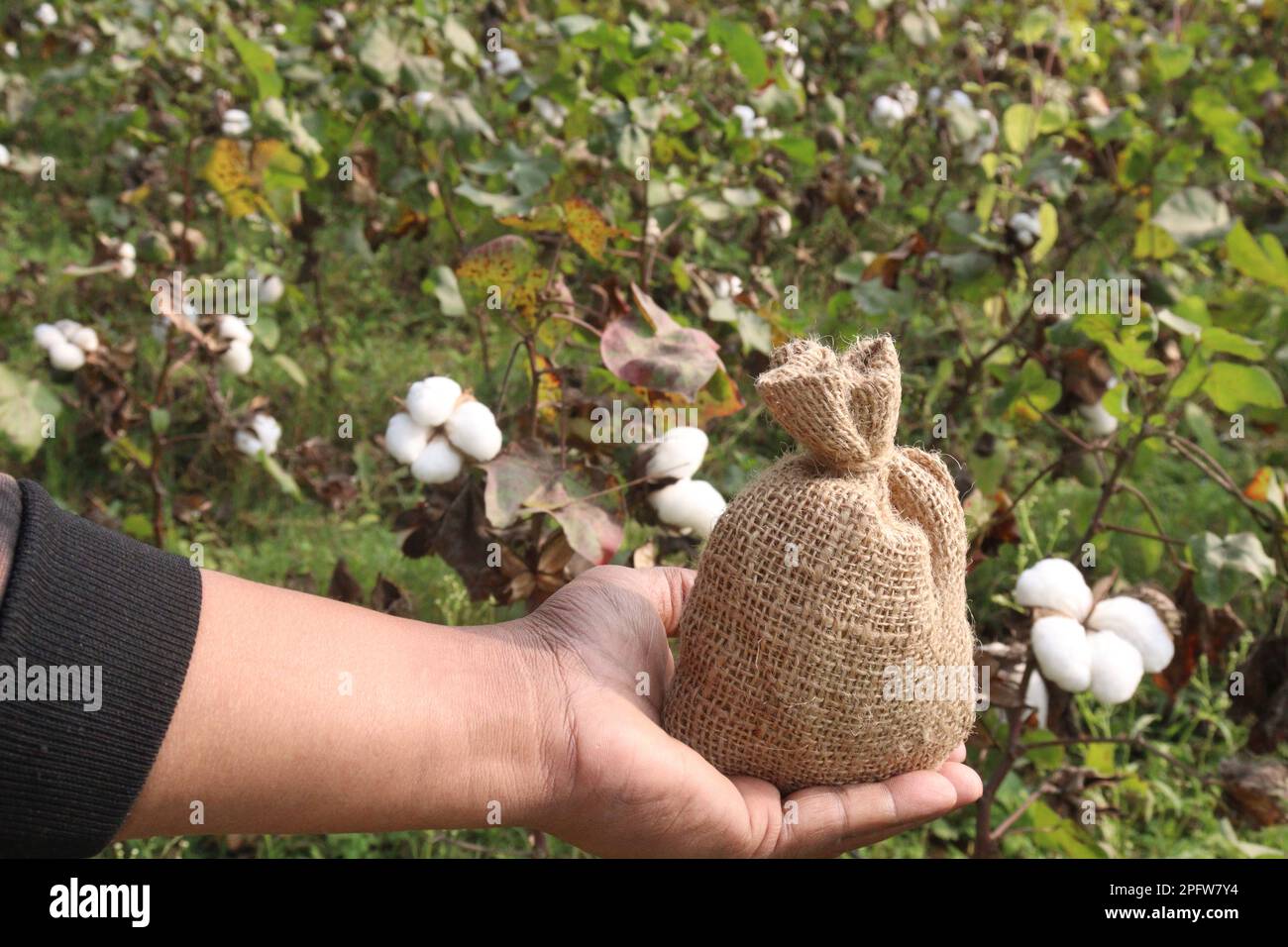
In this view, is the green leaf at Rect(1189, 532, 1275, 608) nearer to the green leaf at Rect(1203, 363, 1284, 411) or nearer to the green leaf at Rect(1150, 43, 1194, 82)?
the green leaf at Rect(1203, 363, 1284, 411)

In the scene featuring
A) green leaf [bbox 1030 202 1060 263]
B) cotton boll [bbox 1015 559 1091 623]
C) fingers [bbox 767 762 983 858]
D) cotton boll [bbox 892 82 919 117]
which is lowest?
fingers [bbox 767 762 983 858]

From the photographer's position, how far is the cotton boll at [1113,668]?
1359 mm

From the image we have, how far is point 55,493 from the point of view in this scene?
8.75ft

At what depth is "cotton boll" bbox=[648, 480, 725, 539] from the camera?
1459 mm

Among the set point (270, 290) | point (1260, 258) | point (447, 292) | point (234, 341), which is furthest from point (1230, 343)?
point (270, 290)

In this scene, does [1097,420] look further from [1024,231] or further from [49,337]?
[49,337]

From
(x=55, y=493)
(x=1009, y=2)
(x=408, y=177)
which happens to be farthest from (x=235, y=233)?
(x=1009, y=2)

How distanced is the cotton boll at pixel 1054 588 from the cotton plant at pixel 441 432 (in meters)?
0.73

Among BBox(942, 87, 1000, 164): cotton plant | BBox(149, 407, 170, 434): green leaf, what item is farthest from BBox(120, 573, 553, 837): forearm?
BBox(942, 87, 1000, 164): cotton plant

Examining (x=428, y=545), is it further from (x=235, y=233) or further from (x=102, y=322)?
(x=235, y=233)

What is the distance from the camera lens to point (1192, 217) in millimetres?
2041

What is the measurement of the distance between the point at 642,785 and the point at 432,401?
618 millimetres

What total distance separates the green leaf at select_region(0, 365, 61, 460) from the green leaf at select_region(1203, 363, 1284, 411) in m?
2.12

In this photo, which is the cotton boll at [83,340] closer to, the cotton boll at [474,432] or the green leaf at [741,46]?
the cotton boll at [474,432]
